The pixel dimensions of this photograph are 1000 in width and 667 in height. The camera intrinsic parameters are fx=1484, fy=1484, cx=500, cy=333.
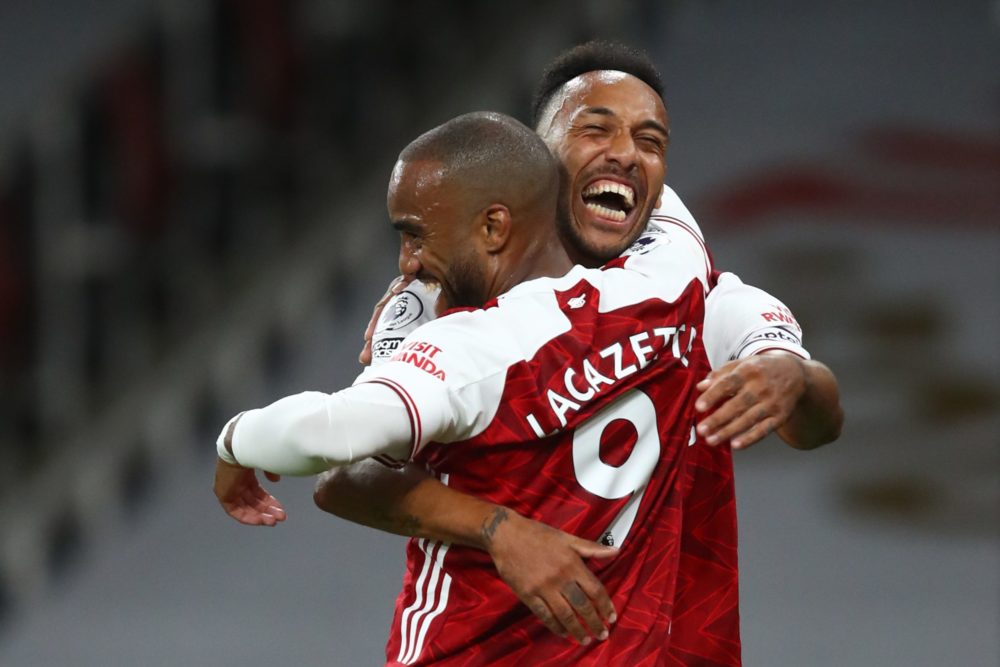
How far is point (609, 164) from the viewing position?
1.96 meters

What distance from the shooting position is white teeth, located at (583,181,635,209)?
77.5 inches

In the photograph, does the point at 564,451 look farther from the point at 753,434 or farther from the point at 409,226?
the point at 409,226

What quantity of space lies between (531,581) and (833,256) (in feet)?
13.5

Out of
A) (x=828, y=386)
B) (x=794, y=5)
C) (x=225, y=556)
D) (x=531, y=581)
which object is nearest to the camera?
(x=531, y=581)

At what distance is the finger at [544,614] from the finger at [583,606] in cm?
2

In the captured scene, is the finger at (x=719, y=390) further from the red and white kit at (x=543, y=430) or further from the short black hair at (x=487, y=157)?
the short black hair at (x=487, y=157)

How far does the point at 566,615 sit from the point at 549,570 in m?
0.06

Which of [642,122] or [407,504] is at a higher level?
[642,122]

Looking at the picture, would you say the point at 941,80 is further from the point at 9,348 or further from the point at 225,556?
the point at 9,348

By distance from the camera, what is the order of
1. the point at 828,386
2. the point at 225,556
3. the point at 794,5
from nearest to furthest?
the point at 828,386, the point at 225,556, the point at 794,5

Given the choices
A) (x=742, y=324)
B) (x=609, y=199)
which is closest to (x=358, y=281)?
(x=609, y=199)

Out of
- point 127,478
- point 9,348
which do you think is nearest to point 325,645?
point 127,478

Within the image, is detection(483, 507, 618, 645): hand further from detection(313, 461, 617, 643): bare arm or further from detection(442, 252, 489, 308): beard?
detection(442, 252, 489, 308): beard

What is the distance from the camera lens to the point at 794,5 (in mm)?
6117
